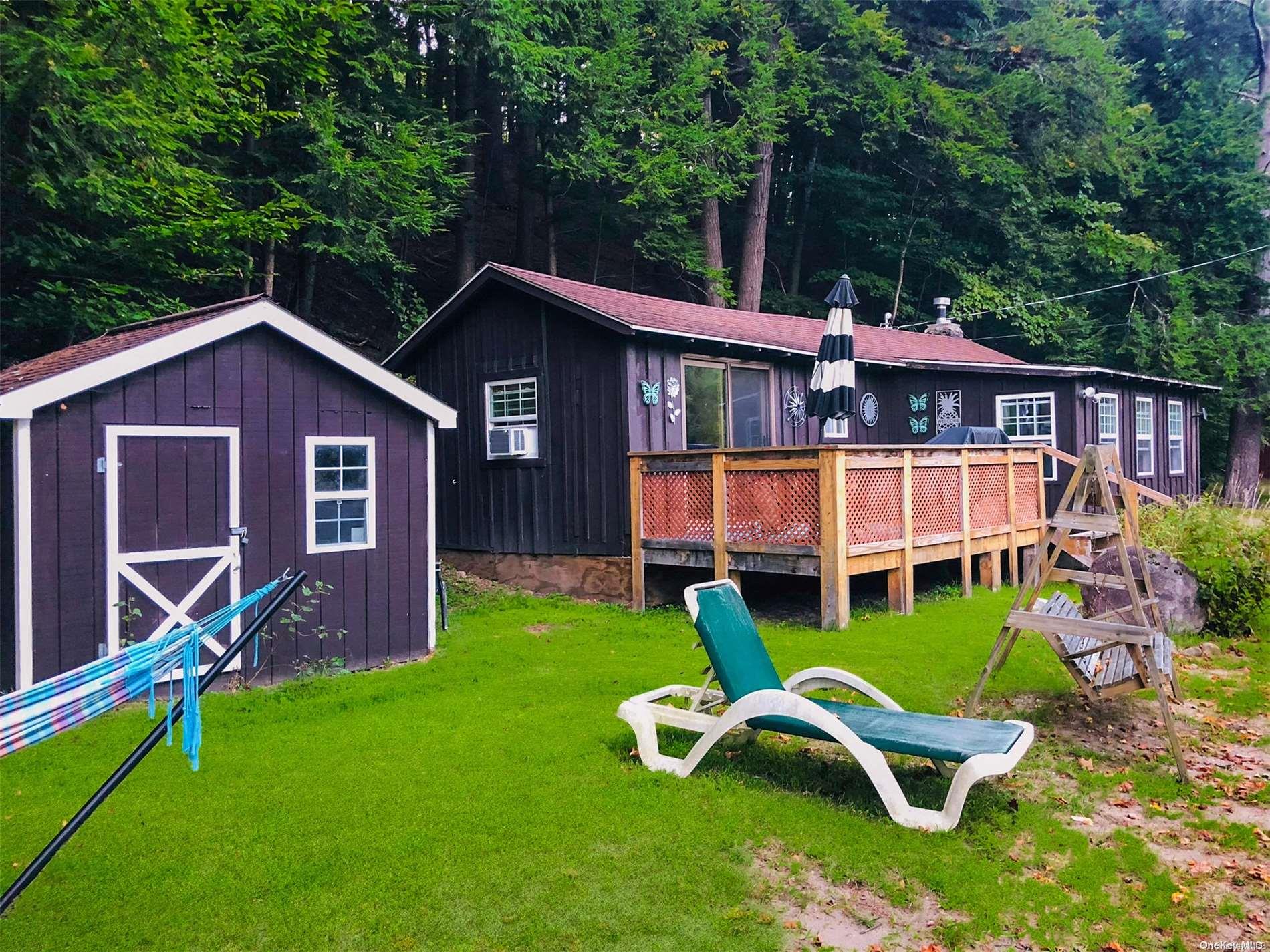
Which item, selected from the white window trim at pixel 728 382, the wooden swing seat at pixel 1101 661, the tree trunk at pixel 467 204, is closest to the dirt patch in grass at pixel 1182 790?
the wooden swing seat at pixel 1101 661

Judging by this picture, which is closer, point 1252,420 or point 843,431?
point 843,431

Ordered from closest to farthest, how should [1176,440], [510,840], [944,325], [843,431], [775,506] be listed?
[510,840] < [775,506] < [843,431] < [1176,440] < [944,325]

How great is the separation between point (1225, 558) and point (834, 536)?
384 centimetres

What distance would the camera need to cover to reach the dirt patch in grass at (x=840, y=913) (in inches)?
128

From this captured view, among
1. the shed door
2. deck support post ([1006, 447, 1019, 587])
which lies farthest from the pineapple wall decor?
the shed door

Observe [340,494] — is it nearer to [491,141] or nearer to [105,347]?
[105,347]

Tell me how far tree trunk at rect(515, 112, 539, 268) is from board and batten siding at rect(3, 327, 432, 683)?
569 inches

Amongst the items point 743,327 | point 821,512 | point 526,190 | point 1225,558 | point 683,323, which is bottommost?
point 1225,558

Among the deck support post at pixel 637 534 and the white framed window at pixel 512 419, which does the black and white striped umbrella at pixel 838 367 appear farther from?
the white framed window at pixel 512 419

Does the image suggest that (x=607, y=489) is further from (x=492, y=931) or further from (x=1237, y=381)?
(x=1237, y=381)

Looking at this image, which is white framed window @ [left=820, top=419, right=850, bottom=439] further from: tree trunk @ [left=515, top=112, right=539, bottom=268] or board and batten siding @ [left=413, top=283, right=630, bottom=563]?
tree trunk @ [left=515, top=112, right=539, bottom=268]

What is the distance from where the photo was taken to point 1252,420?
22.5 m

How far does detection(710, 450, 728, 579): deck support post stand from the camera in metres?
9.52

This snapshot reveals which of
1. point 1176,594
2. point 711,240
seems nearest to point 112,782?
point 1176,594
